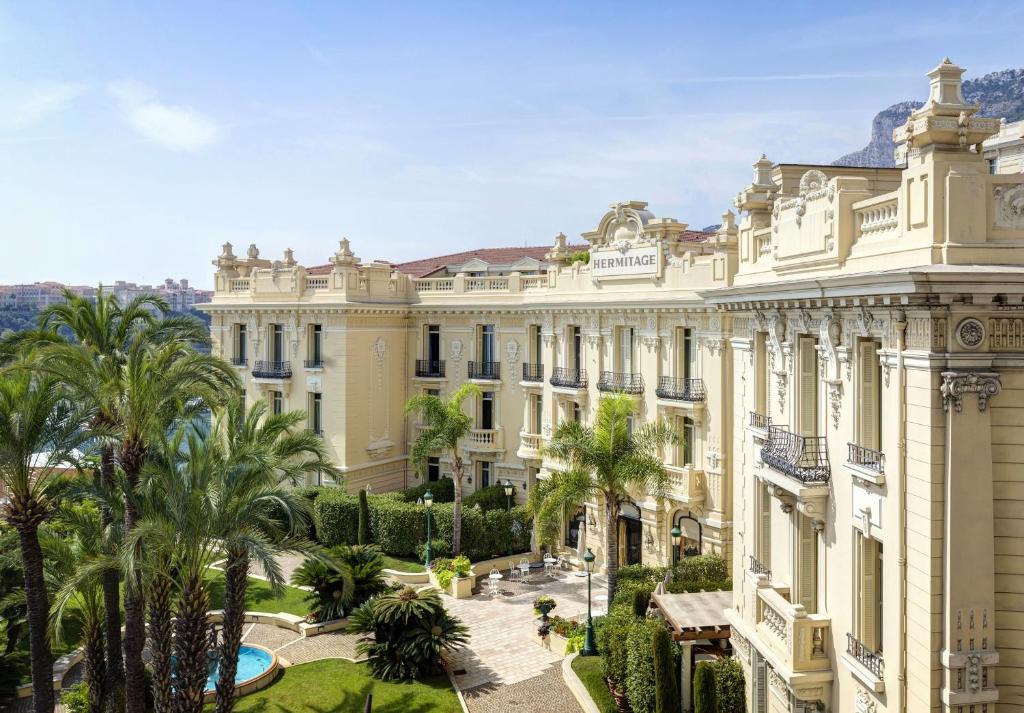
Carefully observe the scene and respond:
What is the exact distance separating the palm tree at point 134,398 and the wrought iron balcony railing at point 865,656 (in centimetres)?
1418

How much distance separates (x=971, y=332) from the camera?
464 inches

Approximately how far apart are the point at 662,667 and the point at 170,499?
11.1m

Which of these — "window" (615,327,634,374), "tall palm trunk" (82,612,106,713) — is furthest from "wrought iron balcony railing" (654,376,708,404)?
"tall palm trunk" (82,612,106,713)

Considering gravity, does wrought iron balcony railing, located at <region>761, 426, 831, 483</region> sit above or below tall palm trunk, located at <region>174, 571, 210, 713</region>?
above

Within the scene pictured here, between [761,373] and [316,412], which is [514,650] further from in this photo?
[316,412]

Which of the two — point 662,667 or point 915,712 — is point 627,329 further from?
point 915,712

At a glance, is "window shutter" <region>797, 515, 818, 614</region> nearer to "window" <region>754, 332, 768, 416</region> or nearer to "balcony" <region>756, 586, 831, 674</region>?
"balcony" <region>756, 586, 831, 674</region>

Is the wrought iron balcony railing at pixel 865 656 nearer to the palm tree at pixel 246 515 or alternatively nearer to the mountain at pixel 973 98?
the palm tree at pixel 246 515

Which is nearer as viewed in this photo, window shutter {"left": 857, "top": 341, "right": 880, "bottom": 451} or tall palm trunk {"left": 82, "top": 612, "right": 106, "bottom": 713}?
window shutter {"left": 857, "top": 341, "right": 880, "bottom": 451}

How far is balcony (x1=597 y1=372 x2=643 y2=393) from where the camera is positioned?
33094 millimetres

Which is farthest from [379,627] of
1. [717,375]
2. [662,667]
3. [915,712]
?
[915,712]

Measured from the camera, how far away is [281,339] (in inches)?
1708

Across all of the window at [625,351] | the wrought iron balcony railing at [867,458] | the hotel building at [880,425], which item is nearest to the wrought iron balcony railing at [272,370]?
the window at [625,351]

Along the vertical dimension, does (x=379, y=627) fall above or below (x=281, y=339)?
below
